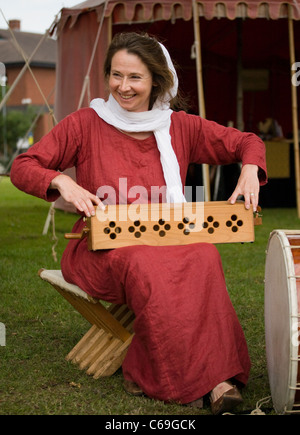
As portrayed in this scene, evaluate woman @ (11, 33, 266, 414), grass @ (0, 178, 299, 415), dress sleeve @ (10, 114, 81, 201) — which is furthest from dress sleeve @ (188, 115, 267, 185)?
grass @ (0, 178, 299, 415)

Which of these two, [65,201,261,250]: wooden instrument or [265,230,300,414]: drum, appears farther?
[65,201,261,250]: wooden instrument

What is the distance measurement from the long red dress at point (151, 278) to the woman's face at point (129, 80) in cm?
14

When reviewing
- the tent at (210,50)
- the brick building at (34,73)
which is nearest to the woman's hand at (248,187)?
the tent at (210,50)

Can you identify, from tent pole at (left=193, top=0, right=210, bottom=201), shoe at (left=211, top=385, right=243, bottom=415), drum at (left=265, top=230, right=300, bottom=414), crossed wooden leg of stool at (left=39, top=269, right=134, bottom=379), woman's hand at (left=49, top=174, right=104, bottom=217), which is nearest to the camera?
drum at (left=265, top=230, right=300, bottom=414)

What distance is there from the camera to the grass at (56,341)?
2518 mm

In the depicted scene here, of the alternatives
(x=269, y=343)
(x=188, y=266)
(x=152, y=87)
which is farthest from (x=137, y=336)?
(x=152, y=87)

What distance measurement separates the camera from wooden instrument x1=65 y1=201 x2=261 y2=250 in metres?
2.50

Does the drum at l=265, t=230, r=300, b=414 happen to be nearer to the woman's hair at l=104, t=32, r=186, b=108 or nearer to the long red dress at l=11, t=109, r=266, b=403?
the long red dress at l=11, t=109, r=266, b=403

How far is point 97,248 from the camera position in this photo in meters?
2.52

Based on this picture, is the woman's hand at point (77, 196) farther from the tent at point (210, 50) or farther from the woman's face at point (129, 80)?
the tent at point (210, 50)

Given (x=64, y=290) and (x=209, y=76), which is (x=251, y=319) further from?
(x=209, y=76)

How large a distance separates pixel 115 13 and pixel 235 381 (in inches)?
211

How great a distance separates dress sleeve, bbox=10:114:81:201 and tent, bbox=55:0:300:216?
10.0ft

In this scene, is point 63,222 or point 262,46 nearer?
point 63,222
